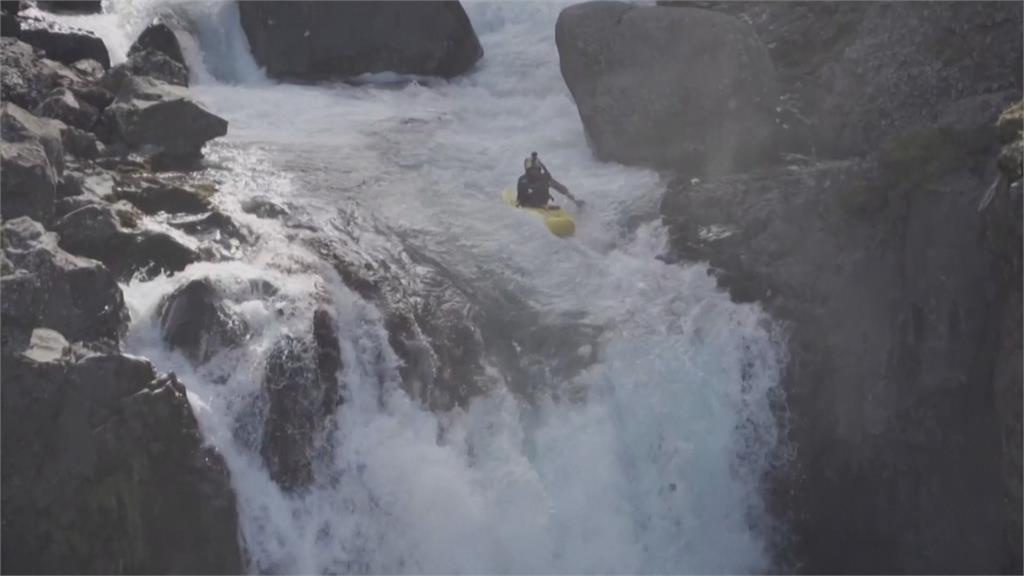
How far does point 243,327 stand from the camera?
37.8 feet

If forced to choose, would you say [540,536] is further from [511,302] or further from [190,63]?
[190,63]

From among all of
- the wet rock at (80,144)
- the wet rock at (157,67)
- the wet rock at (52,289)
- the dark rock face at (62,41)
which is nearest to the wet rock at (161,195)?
the wet rock at (80,144)

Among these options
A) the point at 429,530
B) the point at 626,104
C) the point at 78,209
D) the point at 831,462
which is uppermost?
the point at 626,104

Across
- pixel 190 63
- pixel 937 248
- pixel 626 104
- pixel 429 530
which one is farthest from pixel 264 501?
pixel 190 63

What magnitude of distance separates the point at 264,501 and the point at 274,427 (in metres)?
0.60

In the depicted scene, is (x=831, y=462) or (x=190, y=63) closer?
(x=831, y=462)

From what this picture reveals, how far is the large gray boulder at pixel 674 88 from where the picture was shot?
54.4 ft

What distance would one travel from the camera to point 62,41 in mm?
16656

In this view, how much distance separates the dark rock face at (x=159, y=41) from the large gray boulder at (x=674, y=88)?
5196 millimetres

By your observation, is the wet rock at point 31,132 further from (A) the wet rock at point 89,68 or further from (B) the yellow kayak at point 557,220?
(B) the yellow kayak at point 557,220

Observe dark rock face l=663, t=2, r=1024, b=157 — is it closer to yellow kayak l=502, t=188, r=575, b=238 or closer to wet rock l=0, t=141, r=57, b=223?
yellow kayak l=502, t=188, r=575, b=238

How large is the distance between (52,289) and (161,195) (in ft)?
10.1

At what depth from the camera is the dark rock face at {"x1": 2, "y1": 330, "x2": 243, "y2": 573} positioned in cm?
1004

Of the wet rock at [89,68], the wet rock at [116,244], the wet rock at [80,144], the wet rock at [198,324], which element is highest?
the wet rock at [89,68]
